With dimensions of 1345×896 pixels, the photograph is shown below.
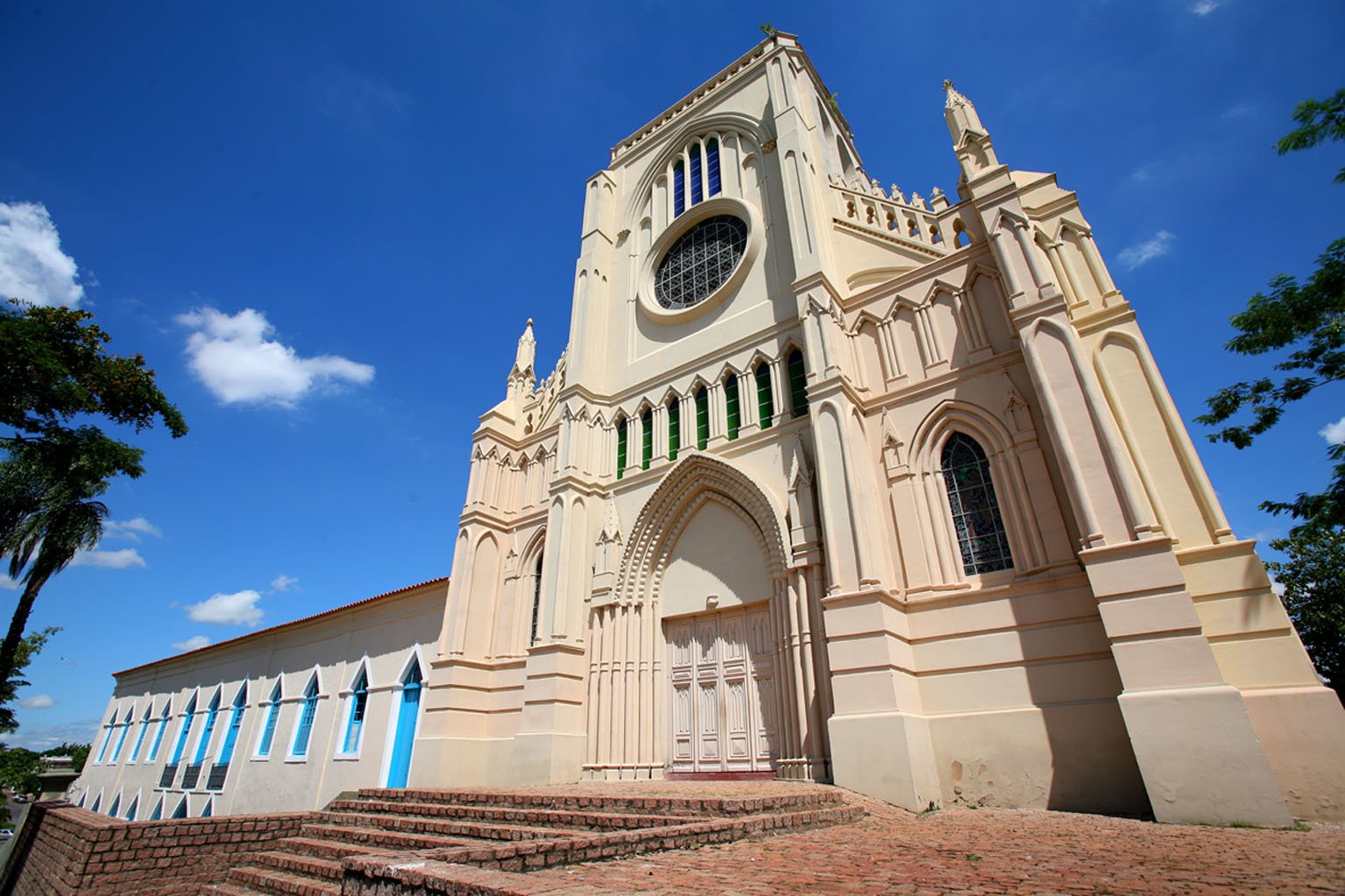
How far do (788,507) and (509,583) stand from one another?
8.77 meters

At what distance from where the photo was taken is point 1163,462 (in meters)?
9.30

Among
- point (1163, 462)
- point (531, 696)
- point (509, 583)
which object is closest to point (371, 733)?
point (509, 583)

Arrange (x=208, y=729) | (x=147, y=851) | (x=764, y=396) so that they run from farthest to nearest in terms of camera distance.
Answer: (x=208, y=729) < (x=764, y=396) < (x=147, y=851)

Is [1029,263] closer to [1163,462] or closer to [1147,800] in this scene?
[1163,462]

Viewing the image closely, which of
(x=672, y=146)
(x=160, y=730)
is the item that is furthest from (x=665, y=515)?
(x=160, y=730)

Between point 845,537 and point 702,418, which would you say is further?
point 702,418

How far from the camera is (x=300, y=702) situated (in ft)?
69.3

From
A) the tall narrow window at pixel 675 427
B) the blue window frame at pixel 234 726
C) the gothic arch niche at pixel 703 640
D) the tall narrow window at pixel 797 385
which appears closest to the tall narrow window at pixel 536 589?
the gothic arch niche at pixel 703 640

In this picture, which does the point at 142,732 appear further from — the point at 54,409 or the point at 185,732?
the point at 54,409

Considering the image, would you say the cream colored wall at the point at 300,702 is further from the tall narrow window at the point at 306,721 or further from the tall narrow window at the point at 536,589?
the tall narrow window at the point at 536,589

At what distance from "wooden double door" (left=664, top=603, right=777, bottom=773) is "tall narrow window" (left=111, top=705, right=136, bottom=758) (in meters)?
32.6

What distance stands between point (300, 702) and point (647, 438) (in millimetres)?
15564

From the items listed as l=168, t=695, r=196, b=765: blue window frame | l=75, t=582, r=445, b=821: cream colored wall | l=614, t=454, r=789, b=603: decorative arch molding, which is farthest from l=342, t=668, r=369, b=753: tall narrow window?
l=168, t=695, r=196, b=765: blue window frame

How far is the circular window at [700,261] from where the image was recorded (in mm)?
17062
